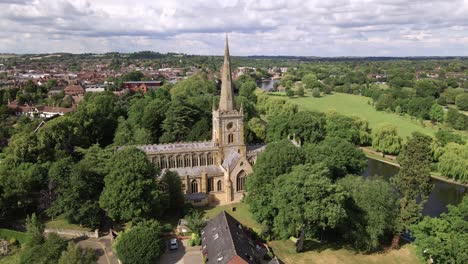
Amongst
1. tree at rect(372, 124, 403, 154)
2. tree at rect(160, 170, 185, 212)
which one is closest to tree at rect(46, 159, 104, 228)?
tree at rect(160, 170, 185, 212)

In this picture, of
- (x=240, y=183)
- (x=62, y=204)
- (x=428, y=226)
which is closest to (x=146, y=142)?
(x=240, y=183)

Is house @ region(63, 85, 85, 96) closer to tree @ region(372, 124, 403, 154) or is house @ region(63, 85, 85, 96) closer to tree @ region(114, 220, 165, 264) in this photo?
tree @ region(372, 124, 403, 154)

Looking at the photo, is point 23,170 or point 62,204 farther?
point 23,170

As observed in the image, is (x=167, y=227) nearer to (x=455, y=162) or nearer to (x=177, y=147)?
(x=177, y=147)

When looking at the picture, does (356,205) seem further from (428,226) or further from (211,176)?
(211,176)

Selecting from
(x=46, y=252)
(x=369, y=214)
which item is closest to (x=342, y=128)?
(x=369, y=214)

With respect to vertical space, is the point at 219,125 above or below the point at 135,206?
above

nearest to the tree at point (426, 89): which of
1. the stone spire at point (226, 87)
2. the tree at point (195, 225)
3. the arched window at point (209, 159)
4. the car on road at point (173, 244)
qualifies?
the stone spire at point (226, 87)
